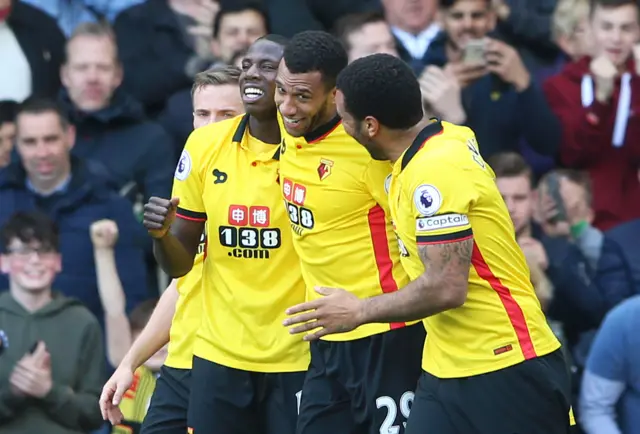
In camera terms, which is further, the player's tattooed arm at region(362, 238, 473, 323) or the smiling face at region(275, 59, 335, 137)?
the smiling face at region(275, 59, 335, 137)

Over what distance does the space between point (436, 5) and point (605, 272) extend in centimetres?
203

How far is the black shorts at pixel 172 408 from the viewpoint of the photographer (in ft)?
22.5

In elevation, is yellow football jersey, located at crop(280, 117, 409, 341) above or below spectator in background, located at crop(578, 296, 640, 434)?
above

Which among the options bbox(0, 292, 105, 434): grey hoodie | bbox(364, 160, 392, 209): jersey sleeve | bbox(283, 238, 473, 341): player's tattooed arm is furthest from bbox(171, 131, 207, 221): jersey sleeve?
bbox(0, 292, 105, 434): grey hoodie

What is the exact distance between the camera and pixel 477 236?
5.61 meters

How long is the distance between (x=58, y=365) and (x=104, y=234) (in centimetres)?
78

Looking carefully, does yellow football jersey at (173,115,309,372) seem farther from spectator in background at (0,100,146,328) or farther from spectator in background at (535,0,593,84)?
spectator in background at (535,0,593,84)

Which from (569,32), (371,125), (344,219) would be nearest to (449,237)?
(371,125)

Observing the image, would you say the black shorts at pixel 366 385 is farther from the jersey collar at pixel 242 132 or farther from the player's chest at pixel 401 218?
the jersey collar at pixel 242 132

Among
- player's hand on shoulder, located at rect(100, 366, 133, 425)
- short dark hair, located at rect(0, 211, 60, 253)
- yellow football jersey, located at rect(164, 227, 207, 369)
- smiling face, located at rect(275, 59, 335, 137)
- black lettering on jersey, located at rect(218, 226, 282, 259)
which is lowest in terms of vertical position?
player's hand on shoulder, located at rect(100, 366, 133, 425)

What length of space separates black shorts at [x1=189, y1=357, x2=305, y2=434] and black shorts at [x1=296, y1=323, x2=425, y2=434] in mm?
211

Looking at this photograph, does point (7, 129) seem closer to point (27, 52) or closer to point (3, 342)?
→ point (27, 52)

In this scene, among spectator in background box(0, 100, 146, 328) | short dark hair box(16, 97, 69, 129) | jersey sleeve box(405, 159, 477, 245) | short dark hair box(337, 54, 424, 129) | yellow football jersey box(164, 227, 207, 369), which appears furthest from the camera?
short dark hair box(16, 97, 69, 129)

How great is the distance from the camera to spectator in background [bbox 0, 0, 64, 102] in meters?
9.45
